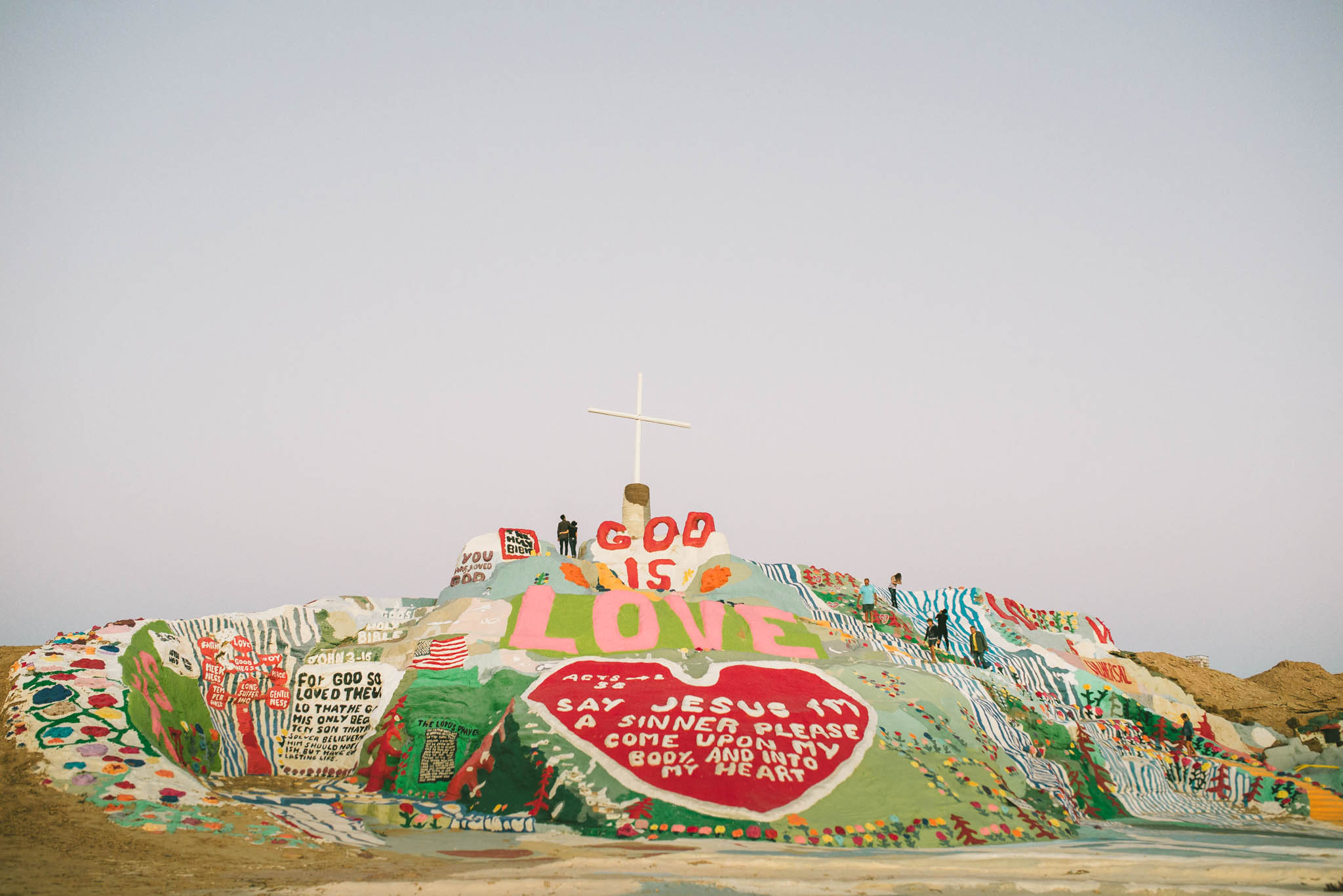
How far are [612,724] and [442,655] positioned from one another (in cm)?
592

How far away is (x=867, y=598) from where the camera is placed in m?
30.1

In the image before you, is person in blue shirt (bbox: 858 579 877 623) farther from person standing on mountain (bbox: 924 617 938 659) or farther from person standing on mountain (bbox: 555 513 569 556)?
person standing on mountain (bbox: 555 513 569 556)

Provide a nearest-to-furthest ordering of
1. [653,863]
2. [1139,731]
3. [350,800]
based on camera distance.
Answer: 1. [653,863]
2. [350,800]
3. [1139,731]

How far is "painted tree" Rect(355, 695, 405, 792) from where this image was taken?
17.9 meters

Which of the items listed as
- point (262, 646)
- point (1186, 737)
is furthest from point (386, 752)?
point (1186, 737)

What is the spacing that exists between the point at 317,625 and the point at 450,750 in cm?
825

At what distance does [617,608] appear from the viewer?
23656 mm

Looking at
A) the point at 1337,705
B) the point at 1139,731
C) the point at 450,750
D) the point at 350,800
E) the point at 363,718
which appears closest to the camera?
the point at 350,800

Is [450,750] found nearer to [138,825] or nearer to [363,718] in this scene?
[363,718]

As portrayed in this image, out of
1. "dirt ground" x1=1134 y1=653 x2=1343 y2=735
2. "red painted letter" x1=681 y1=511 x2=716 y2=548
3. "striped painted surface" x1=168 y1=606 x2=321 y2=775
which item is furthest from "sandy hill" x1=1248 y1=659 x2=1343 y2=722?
"striped painted surface" x1=168 y1=606 x2=321 y2=775

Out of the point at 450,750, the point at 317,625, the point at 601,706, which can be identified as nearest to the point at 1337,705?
the point at 601,706

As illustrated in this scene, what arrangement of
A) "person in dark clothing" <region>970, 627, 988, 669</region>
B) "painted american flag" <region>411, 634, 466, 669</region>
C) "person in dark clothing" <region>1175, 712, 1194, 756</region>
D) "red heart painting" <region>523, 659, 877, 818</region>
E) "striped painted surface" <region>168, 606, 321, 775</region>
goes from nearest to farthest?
"red heart painting" <region>523, 659, 877, 818</region> < "striped painted surface" <region>168, 606, 321, 775</region> < "painted american flag" <region>411, 634, 466, 669</region> < "person in dark clothing" <region>1175, 712, 1194, 756</region> < "person in dark clothing" <region>970, 627, 988, 669</region>

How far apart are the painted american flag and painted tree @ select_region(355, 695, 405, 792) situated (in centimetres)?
130

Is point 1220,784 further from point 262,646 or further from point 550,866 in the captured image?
point 262,646
